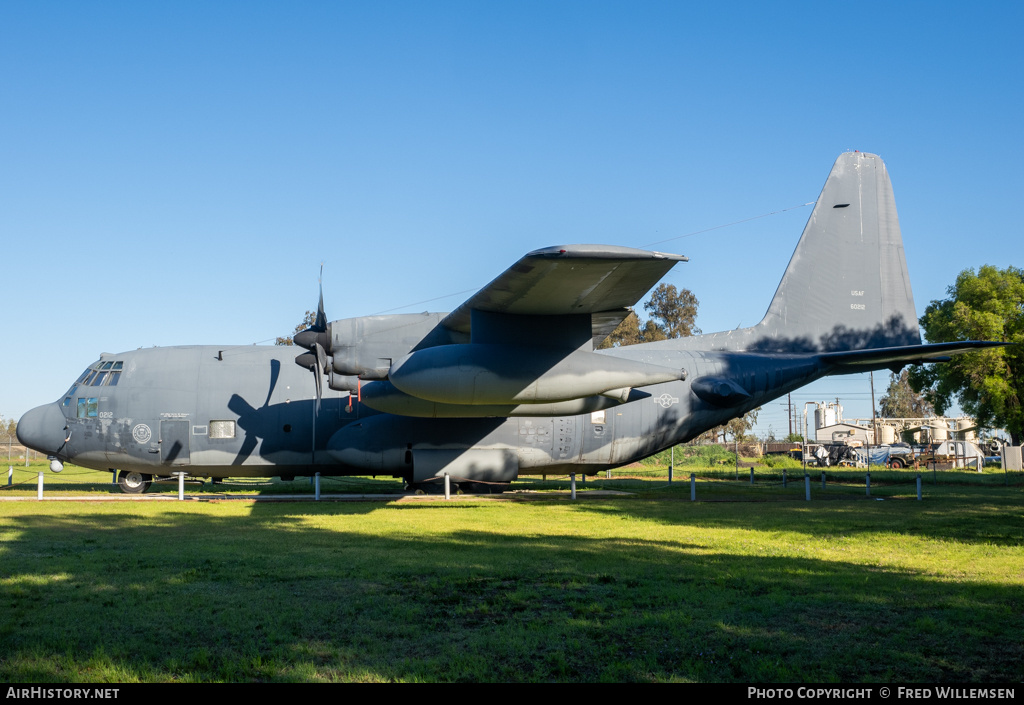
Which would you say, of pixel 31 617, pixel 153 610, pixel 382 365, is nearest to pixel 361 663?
pixel 153 610

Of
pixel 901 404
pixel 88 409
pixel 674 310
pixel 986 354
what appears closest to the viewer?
pixel 88 409

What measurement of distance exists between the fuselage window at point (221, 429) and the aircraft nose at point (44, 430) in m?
3.88

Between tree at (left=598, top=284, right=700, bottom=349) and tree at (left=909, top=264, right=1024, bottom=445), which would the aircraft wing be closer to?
tree at (left=909, top=264, right=1024, bottom=445)

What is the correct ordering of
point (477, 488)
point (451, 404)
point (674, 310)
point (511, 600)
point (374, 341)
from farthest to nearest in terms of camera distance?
point (674, 310), point (477, 488), point (374, 341), point (451, 404), point (511, 600)

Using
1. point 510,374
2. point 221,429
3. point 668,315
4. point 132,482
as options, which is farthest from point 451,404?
point 668,315

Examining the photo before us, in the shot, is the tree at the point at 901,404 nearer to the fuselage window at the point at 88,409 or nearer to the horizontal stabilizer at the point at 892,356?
the horizontal stabilizer at the point at 892,356

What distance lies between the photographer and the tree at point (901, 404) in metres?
119

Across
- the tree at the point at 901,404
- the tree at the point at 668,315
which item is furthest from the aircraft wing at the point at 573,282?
the tree at the point at 901,404

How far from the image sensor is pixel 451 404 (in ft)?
55.1

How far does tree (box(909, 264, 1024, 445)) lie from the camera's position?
39.5 metres

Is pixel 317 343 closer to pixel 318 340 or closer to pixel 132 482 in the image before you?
pixel 318 340

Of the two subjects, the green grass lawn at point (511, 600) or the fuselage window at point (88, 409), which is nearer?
the green grass lawn at point (511, 600)

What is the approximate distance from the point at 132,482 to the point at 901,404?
400ft

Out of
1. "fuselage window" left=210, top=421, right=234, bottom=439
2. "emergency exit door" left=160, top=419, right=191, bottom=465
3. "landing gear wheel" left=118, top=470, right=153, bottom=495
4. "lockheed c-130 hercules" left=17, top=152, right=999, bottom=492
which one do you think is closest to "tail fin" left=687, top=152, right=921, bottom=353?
"lockheed c-130 hercules" left=17, top=152, right=999, bottom=492
